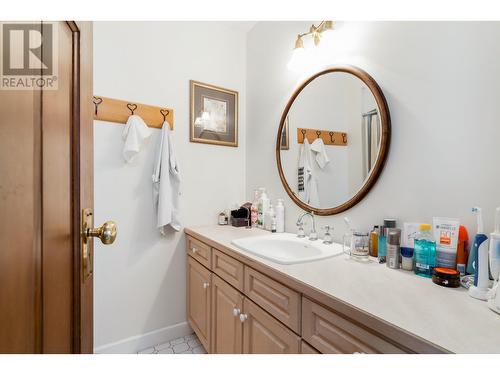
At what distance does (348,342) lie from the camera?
0.66m

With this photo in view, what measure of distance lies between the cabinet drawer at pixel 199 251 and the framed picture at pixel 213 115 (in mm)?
778

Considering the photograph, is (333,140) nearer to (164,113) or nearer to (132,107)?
(164,113)

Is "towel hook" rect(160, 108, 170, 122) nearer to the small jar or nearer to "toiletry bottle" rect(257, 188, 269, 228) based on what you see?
"toiletry bottle" rect(257, 188, 269, 228)

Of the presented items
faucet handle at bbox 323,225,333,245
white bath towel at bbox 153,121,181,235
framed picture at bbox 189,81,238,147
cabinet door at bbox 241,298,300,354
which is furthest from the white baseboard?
framed picture at bbox 189,81,238,147

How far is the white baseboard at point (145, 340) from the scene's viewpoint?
5.15ft

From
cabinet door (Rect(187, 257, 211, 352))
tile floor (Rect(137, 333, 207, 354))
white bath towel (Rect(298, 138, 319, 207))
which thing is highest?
white bath towel (Rect(298, 138, 319, 207))

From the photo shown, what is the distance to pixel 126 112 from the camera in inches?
62.8

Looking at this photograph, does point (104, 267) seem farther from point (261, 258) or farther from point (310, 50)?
point (310, 50)

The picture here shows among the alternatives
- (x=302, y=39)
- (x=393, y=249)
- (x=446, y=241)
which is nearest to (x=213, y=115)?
(x=302, y=39)

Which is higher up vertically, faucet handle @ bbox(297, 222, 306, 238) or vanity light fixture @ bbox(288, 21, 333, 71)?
vanity light fixture @ bbox(288, 21, 333, 71)

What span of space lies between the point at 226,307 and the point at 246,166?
1.17m

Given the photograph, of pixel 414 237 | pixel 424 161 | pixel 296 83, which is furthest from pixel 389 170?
pixel 296 83

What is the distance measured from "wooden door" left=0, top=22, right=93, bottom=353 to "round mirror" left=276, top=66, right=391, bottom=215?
3.70 feet

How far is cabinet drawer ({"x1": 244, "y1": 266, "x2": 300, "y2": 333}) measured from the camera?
84 cm
